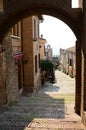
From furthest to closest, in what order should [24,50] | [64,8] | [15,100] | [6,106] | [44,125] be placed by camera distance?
[24,50], [15,100], [6,106], [64,8], [44,125]

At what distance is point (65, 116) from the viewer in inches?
502

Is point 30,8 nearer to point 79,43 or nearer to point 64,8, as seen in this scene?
point 64,8

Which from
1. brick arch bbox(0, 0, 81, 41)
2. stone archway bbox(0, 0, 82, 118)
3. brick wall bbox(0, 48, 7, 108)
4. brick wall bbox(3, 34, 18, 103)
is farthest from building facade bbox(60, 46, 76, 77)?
brick arch bbox(0, 0, 81, 41)

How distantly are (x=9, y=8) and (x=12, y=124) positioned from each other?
424cm

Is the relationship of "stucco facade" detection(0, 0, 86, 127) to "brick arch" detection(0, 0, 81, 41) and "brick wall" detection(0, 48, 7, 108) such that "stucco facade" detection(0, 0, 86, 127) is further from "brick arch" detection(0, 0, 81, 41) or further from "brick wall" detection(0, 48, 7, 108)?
"brick wall" detection(0, 48, 7, 108)

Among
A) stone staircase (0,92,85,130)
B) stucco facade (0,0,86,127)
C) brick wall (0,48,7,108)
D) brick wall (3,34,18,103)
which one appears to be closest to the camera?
stone staircase (0,92,85,130)

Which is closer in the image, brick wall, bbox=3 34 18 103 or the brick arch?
the brick arch

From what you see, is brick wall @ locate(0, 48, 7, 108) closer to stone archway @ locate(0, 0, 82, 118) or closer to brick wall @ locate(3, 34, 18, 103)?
brick wall @ locate(3, 34, 18, 103)

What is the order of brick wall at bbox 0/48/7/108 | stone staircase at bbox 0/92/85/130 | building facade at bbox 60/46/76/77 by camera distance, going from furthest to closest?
building facade at bbox 60/46/76/77 → brick wall at bbox 0/48/7/108 → stone staircase at bbox 0/92/85/130

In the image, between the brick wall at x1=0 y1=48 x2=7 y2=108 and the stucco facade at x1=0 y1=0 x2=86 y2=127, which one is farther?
the brick wall at x1=0 y1=48 x2=7 y2=108

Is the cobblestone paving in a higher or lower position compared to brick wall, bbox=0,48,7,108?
lower

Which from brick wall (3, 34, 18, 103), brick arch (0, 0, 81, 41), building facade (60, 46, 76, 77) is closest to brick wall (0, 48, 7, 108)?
brick wall (3, 34, 18, 103)

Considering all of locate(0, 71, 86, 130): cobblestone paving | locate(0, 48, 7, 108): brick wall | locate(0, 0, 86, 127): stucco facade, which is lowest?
locate(0, 71, 86, 130): cobblestone paving

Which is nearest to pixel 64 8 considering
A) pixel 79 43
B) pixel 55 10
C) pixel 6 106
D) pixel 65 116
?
pixel 55 10
